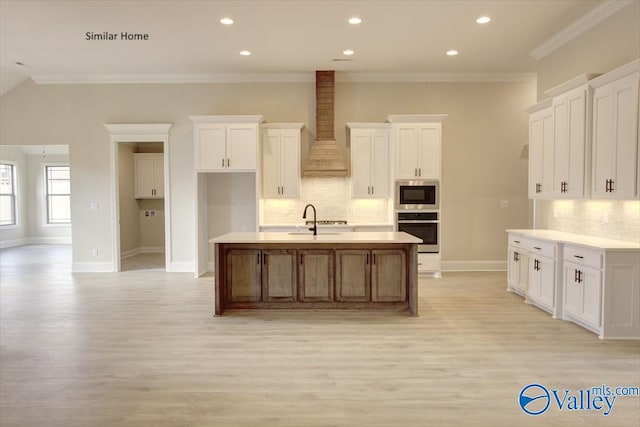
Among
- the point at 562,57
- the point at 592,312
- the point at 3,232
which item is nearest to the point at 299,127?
the point at 562,57

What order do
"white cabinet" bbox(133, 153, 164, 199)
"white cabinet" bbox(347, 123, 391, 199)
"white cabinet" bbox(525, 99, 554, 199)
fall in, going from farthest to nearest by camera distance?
"white cabinet" bbox(133, 153, 164, 199) → "white cabinet" bbox(347, 123, 391, 199) → "white cabinet" bbox(525, 99, 554, 199)

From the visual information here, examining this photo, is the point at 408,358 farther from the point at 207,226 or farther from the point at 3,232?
the point at 3,232

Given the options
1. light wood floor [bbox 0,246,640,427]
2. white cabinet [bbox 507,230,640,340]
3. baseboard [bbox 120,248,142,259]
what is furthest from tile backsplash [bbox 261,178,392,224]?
baseboard [bbox 120,248,142,259]

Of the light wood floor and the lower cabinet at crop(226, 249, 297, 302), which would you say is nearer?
the light wood floor

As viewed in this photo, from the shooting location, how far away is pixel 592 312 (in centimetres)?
404

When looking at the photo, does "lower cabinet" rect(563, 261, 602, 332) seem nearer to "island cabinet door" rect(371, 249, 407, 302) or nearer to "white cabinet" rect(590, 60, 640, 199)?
"white cabinet" rect(590, 60, 640, 199)

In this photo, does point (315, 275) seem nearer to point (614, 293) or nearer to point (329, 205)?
point (329, 205)

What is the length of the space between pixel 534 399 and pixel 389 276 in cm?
223

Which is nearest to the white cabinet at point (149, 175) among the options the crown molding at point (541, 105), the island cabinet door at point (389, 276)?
the island cabinet door at point (389, 276)

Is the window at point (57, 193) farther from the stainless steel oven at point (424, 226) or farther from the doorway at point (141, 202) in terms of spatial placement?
the stainless steel oven at point (424, 226)

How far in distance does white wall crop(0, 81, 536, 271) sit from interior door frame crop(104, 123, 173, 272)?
0.09m

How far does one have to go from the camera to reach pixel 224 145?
696 cm

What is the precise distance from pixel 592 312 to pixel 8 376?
5220 mm
